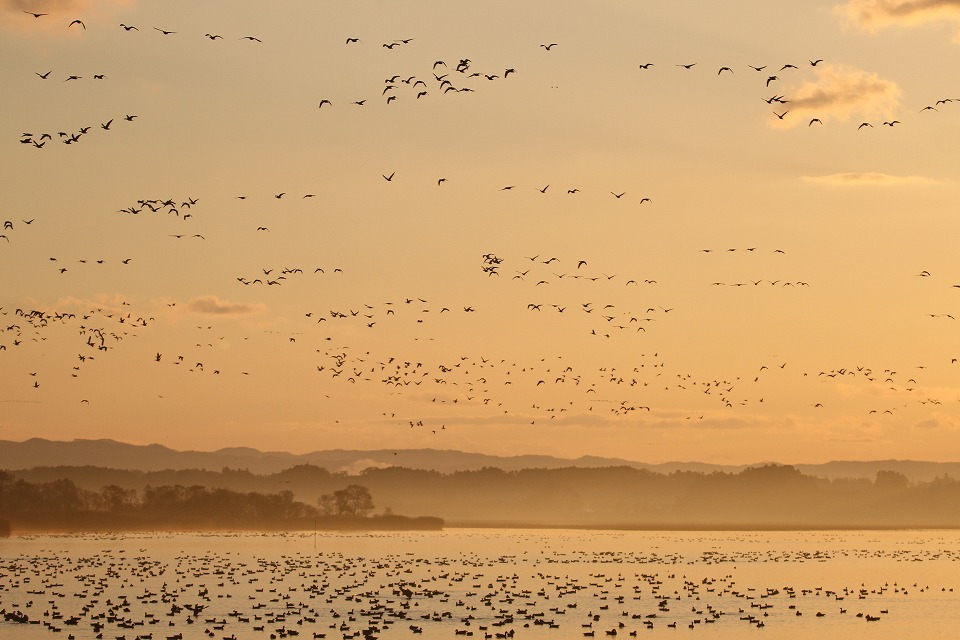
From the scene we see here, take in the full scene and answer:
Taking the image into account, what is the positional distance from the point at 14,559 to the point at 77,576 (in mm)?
28842

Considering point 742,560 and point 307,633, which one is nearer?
point 307,633

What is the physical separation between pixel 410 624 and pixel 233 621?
10.6 metres

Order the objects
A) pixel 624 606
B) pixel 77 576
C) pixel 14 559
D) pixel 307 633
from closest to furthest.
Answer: pixel 307 633 < pixel 624 606 < pixel 77 576 < pixel 14 559

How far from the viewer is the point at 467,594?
90.9m

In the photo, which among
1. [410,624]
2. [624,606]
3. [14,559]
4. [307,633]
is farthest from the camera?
[14,559]

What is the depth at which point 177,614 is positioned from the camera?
7750 centimetres

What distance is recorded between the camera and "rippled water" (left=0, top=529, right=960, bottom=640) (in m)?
72.4

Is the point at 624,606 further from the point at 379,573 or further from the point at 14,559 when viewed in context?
the point at 14,559

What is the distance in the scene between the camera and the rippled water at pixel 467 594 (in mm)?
72438

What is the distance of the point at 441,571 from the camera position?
121438mm

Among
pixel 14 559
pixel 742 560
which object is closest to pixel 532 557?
pixel 742 560

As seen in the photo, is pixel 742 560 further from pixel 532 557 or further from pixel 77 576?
pixel 77 576

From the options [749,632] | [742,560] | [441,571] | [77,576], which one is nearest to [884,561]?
[742,560]

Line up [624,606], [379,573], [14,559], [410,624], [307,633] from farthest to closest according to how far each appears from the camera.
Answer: [14,559] → [379,573] → [624,606] → [410,624] → [307,633]
